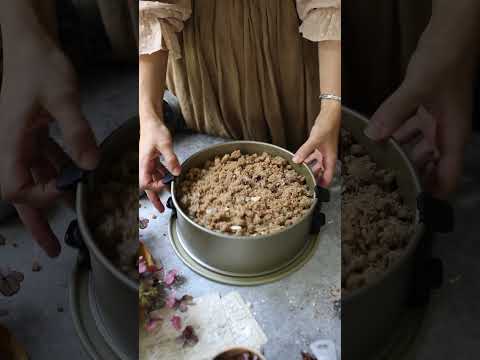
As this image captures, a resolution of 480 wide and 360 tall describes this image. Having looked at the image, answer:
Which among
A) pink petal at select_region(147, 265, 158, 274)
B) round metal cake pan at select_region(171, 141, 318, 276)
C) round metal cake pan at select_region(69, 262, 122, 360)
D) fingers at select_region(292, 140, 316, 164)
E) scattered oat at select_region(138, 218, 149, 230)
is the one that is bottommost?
round metal cake pan at select_region(69, 262, 122, 360)

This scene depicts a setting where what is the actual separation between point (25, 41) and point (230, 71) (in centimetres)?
29

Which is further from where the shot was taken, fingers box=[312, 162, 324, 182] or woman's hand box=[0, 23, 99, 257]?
fingers box=[312, 162, 324, 182]

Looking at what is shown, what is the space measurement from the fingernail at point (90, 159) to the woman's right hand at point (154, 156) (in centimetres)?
6

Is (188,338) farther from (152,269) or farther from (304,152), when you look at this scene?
(304,152)

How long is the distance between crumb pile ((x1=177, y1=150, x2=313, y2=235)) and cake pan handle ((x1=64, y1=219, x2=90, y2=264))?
0.14 meters

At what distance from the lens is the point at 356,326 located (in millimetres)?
717

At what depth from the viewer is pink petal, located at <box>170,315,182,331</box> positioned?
0.69 meters

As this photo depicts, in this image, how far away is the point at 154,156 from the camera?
2.21 feet

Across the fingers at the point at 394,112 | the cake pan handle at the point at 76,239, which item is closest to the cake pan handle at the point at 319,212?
the fingers at the point at 394,112

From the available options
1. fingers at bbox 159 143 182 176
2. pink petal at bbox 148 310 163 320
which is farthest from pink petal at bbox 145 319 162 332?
fingers at bbox 159 143 182 176

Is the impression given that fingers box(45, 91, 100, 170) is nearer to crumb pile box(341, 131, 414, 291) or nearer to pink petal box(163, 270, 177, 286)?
pink petal box(163, 270, 177, 286)

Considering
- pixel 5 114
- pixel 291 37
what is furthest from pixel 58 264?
pixel 291 37

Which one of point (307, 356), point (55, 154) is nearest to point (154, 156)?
point (55, 154)

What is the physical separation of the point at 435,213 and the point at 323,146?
0.61 ft
